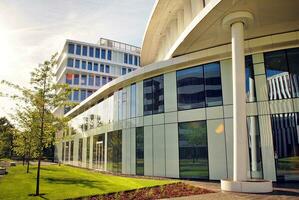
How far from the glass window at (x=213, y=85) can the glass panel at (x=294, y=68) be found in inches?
164

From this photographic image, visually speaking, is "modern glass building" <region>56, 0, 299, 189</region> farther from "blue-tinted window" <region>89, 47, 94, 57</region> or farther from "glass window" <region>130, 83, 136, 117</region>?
"blue-tinted window" <region>89, 47, 94, 57</region>

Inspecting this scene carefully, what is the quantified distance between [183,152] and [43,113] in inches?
376

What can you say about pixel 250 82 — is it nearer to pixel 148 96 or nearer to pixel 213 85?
pixel 213 85

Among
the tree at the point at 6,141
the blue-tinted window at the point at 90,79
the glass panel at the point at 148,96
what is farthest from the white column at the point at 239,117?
the blue-tinted window at the point at 90,79

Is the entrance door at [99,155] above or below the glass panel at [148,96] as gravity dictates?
below

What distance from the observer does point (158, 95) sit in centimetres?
2105

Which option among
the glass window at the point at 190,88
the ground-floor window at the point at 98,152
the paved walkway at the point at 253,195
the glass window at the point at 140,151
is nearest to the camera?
the paved walkway at the point at 253,195

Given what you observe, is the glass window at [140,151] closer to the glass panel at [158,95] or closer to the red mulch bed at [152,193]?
the glass panel at [158,95]

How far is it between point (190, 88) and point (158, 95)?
2.91 metres

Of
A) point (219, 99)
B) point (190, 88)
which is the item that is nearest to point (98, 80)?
point (190, 88)

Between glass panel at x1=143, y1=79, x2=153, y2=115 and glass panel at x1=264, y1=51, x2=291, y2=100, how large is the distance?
8.73 meters

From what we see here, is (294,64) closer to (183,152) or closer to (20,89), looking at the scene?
(183,152)

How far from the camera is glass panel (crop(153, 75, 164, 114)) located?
2073cm

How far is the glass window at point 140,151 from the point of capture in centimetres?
2164
